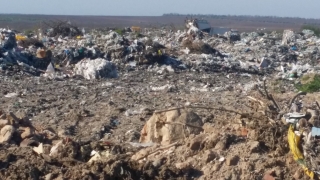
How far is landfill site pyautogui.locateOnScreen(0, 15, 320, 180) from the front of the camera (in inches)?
179

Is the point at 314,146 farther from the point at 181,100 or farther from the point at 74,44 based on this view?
the point at 74,44

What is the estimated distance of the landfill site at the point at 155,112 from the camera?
4543 mm

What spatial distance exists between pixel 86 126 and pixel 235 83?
5.55 meters

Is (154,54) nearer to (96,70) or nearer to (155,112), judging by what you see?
(96,70)

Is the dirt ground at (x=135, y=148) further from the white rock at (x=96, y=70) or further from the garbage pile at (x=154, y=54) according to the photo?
the garbage pile at (x=154, y=54)

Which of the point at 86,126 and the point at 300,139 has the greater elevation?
the point at 300,139

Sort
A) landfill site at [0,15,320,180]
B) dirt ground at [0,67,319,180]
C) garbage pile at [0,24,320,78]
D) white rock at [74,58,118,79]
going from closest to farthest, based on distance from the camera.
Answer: dirt ground at [0,67,319,180] < landfill site at [0,15,320,180] < white rock at [74,58,118,79] < garbage pile at [0,24,320,78]

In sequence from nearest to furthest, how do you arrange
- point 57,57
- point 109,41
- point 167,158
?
point 167,158, point 57,57, point 109,41

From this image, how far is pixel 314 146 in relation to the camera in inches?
177

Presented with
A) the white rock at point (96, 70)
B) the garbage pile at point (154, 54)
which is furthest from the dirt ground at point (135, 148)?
→ the garbage pile at point (154, 54)

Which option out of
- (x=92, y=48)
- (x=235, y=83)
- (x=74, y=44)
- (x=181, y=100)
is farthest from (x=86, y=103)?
(x=74, y=44)

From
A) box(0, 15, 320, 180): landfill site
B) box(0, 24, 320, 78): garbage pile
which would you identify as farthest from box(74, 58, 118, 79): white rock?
box(0, 24, 320, 78): garbage pile

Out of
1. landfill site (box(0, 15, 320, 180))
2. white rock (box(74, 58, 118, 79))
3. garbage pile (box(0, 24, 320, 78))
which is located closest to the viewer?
landfill site (box(0, 15, 320, 180))

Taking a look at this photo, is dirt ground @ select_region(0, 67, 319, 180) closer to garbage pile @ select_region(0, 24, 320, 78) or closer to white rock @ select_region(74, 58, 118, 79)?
white rock @ select_region(74, 58, 118, 79)
